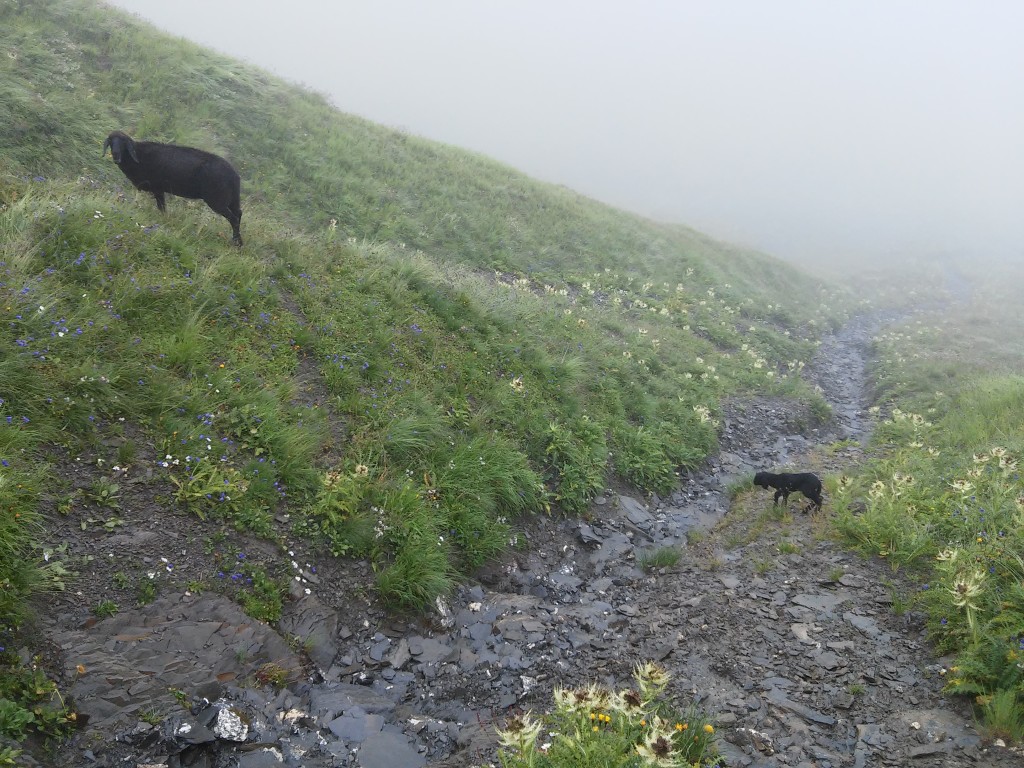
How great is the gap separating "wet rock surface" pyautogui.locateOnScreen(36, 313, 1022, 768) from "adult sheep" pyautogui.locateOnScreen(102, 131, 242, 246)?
616 centimetres

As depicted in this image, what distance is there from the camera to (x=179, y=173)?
29.3ft

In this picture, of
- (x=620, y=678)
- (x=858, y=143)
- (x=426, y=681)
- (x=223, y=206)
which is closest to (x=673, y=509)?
(x=620, y=678)

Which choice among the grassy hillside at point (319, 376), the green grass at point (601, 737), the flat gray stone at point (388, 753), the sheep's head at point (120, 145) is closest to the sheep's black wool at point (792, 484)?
the grassy hillside at point (319, 376)

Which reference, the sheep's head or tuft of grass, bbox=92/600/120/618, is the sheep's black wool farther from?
the sheep's head

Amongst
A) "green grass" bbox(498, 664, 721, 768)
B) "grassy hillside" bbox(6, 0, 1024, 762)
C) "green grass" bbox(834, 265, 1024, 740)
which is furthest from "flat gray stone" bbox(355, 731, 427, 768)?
"green grass" bbox(834, 265, 1024, 740)

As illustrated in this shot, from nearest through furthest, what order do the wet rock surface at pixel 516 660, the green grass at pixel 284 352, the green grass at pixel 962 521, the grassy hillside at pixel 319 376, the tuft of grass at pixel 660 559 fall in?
1. the wet rock surface at pixel 516 660
2. the green grass at pixel 962 521
3. the grassy hillside at pixel 319 376
4. the green grass at pixel 284 352
5. the tuft of grass at pixel 660 559

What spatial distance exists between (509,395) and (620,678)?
5176 millimetres

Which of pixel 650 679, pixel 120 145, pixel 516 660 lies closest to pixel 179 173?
pixel 120 145

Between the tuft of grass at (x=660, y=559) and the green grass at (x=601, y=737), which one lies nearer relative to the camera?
the green grass at (x=601, y=737)

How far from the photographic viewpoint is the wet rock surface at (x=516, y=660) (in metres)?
4.08

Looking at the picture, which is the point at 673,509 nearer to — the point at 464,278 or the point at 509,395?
the point at 509,395

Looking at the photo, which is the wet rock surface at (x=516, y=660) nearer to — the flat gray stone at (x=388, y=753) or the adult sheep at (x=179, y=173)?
the flat gray stone at (x=388, y=753)

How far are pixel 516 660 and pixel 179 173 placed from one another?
877 cm

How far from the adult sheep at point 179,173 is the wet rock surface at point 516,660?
6.16m
